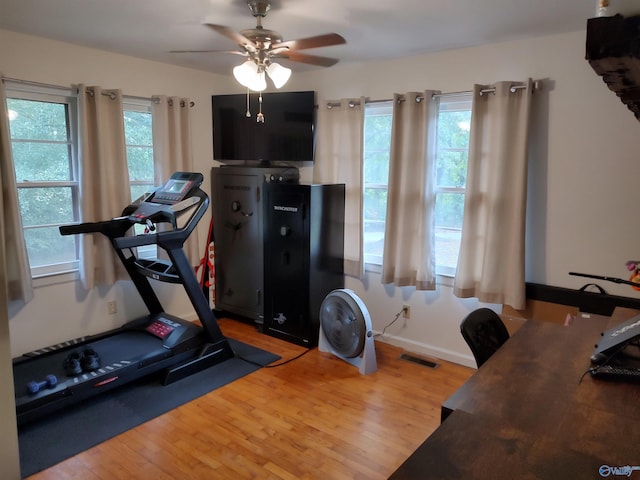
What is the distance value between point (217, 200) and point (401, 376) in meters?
2.43

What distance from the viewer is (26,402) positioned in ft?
8.30

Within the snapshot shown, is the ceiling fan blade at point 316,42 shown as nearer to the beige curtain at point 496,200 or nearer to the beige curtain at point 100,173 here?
the beige curtain at point 496,200

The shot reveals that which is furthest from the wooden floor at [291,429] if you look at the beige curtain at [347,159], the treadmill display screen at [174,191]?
the treadmill display screen at [174,191]

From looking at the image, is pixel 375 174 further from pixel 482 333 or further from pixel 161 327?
pixel 161 327

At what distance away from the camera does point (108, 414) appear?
9.11 ft

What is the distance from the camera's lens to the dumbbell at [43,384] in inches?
103

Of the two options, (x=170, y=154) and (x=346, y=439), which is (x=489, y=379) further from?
(x=170, y=154)

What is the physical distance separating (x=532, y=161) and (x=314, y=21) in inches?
69.5

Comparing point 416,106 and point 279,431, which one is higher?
point 416,106

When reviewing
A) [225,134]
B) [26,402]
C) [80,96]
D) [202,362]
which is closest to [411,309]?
[202,362]

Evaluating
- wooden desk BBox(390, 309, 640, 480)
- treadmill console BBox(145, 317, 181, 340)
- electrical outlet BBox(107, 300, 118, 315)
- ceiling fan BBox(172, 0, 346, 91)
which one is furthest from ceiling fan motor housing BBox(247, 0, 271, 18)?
electrical outlet BBox(107, 300, 118, 315)

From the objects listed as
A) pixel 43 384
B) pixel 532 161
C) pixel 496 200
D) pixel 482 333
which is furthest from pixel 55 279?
pixel 532 161

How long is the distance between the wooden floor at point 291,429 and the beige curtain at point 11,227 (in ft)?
4.52

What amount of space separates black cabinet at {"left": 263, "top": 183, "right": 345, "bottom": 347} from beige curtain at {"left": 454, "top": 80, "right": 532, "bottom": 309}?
1.12 meters
